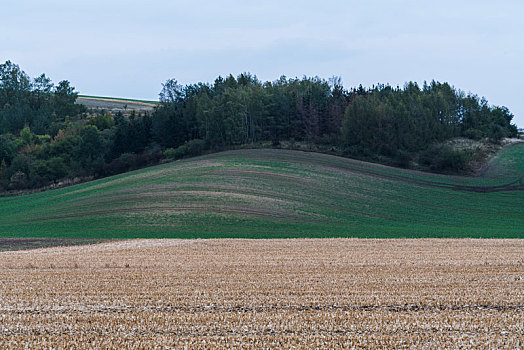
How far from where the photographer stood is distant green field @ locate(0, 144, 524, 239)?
4181 cm

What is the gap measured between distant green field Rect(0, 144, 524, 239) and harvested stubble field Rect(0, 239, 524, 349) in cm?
1492

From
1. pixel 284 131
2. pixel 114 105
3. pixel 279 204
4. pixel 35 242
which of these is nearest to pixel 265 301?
pixel 35 242

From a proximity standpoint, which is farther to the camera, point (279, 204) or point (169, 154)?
point (169, 154)

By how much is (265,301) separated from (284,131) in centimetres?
7873

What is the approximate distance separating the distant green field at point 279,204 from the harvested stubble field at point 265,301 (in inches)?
587

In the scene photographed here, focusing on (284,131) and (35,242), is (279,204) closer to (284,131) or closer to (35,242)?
(35,242)

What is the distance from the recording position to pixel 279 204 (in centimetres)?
4912

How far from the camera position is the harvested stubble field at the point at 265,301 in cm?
1216

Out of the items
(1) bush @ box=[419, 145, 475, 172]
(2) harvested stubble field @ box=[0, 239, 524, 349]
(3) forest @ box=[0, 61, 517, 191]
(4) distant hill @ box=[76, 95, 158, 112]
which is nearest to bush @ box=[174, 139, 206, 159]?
(3) forest @ box=[0, 61, 517, 191]

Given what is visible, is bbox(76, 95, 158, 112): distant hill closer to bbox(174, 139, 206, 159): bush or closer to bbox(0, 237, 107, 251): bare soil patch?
bbox(174, 139, 206, 159): bush

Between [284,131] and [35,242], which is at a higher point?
[284,131]

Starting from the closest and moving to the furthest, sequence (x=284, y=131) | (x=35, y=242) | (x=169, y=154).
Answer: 1. (x=35, y=242)
2. (x=169, y=154)
3. (x=284, y=131)

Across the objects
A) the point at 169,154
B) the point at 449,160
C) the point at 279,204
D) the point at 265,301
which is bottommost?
the point at 279,204

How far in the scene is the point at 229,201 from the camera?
49094 mm
